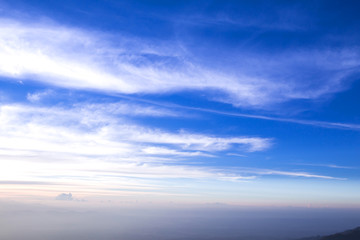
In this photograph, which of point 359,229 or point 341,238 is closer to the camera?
point 341,238

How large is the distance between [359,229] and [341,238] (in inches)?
696

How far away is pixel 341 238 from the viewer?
124 meters

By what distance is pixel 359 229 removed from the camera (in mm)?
133125
